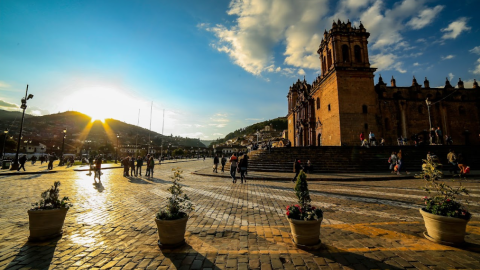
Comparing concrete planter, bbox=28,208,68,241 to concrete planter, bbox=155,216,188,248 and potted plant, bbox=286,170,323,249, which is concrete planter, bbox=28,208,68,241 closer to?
concrete planter, bbox=155,216,188,248

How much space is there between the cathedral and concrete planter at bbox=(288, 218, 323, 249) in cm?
2544

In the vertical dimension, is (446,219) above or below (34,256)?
above

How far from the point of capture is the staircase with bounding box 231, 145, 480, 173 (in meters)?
17.4

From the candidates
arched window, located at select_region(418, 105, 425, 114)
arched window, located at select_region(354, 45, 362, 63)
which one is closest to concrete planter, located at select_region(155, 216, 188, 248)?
arched window, located at select_region(354, 45, 362, 63)

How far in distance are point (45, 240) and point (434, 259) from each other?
7.18 m

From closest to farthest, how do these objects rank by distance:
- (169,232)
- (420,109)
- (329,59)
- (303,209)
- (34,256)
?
1. (34,256)
2. (169,232)
3. (303,209)
4. (329,59)
5. (420,109)

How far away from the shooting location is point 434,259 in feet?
9.96

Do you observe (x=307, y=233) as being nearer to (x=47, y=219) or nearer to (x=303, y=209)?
(x=303, y=209)

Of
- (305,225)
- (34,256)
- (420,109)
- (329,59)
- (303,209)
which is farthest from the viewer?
(420,109)

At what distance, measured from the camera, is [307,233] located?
3422 millimetres

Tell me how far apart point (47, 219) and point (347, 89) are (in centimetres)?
3116

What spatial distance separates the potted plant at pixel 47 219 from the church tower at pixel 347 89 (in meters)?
28.1

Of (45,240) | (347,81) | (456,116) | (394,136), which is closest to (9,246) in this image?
(45,240)

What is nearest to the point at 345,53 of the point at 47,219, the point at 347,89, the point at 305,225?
the point at 347,89
